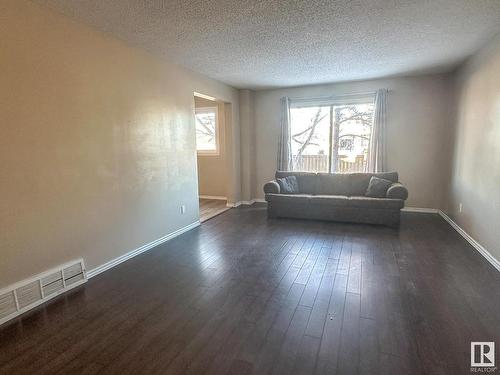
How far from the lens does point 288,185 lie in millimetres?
5199

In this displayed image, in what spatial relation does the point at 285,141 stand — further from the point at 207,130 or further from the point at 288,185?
the point at 207,130

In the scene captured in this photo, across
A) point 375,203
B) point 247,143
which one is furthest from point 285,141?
point 375,203

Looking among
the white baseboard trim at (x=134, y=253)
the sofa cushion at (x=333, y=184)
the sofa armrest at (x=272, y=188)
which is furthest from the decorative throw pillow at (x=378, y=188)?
the white baseboard trim at (x=134, y=253)

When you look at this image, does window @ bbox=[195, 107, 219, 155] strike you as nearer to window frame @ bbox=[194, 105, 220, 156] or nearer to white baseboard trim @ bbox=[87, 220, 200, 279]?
window frame @ bbox=[194, 105, 220, 156]

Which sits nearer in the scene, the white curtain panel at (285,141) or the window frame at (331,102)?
the window frame at (331,102)

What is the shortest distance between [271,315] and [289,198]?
2916 mm

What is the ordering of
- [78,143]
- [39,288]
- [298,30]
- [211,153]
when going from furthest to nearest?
[211,153] < [298,30] < [78,143] < [39,288]

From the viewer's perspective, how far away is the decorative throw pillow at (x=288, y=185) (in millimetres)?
5137

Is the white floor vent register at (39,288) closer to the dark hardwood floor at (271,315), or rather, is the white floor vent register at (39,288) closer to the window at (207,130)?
the dark hardwood floor at (271,315)

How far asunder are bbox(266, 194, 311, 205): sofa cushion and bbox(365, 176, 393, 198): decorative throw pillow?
1067 millimetres

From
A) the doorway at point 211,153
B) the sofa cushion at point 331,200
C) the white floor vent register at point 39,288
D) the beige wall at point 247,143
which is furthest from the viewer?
the doorway at point 211,153

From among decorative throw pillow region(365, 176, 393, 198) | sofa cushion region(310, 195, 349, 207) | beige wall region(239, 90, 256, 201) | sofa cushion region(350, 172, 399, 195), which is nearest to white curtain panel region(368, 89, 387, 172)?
sofa cushion region(350, 172, 399, 195)

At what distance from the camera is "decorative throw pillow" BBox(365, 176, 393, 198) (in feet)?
15.3

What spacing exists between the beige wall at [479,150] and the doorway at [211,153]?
4.47 metres
